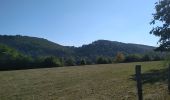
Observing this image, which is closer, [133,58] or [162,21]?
[162,21]

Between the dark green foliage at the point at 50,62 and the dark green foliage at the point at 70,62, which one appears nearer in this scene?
the dark green foliage at the point at 50,62

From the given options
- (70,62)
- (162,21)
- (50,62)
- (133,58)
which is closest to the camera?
(162,21)

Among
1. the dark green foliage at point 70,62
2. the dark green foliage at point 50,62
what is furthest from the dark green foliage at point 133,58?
the dark green foliage at point 50,62

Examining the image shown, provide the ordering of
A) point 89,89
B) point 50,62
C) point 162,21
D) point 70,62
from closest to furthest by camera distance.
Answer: point 89,89 → point 162,21 → point 50,62 → point 70,62

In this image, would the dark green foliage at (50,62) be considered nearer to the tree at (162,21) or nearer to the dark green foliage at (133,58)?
the dark green foliage at (133,58)

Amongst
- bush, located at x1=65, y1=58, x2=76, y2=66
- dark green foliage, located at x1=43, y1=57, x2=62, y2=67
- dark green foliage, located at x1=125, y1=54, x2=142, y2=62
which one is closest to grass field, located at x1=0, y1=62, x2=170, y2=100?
dark green foliage, located at x1=43, y1=57, x2=62, y2=67

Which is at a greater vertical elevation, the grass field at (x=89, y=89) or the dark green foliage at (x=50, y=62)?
the dark green foliage at (x=50, y=62)

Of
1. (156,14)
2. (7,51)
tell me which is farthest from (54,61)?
(156,14)

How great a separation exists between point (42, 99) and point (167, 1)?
35.5 m

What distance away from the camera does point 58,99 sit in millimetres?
19844

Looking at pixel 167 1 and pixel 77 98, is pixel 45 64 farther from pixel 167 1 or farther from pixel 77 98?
pixel 77 98

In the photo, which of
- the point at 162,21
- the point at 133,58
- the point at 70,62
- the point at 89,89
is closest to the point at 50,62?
the point at 70,62

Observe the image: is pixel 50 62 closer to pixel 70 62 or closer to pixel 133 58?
pixel 70 62

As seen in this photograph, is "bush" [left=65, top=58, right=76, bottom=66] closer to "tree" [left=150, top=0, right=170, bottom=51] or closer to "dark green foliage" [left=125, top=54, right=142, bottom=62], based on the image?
"dark green foliage" [left=125, top=54, right=142, bottom=62]
